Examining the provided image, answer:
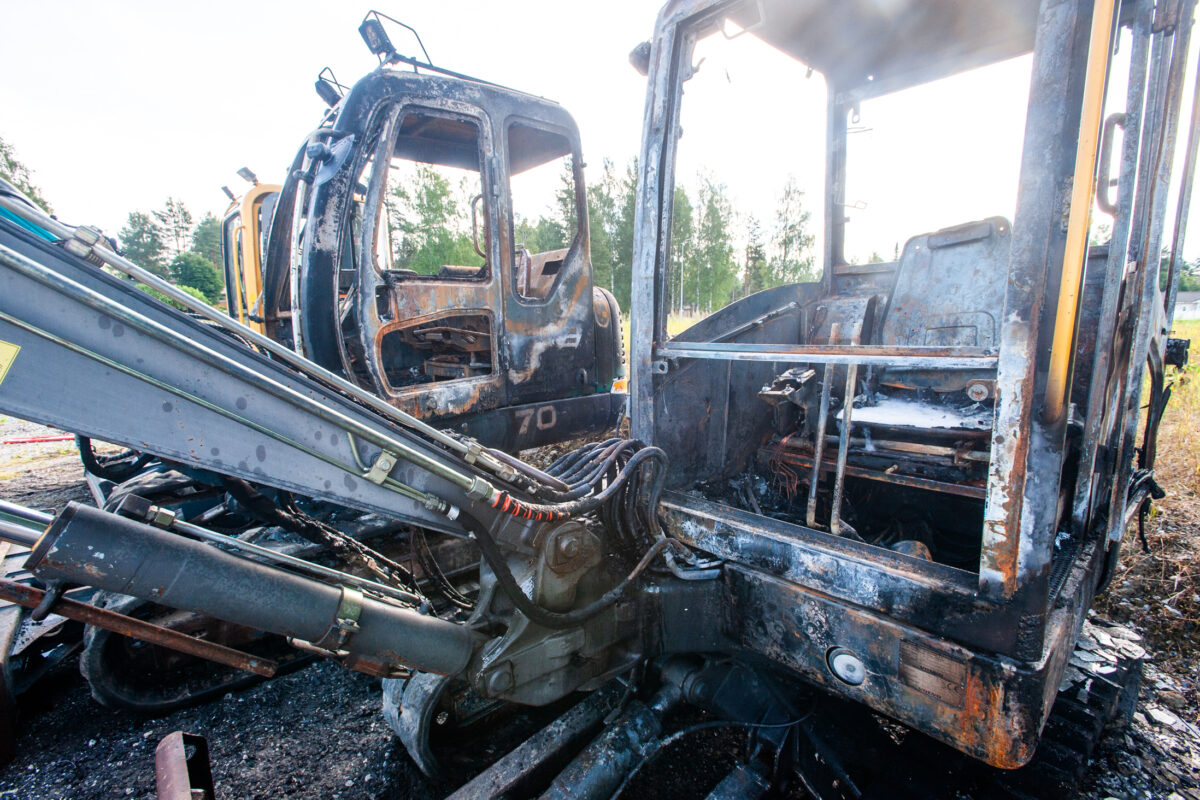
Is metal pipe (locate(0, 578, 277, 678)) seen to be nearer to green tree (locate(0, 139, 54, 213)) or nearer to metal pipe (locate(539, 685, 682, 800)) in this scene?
metal pipe (locate(539, 685, 682, 800))

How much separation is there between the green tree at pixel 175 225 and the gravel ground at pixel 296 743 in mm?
62695

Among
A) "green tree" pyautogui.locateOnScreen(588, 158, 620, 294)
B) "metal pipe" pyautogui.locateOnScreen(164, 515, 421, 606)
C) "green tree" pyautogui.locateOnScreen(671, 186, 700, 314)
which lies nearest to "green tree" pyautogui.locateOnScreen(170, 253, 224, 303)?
"green tree" pyautogui.locateOnScreen(588, 158, 620, 294)

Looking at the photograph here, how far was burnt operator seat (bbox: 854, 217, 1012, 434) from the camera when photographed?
2709 mm

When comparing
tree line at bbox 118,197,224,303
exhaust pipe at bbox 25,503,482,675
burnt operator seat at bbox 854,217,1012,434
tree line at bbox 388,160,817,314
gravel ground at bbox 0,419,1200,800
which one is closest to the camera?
exhaust pipe at bbox 25,503,482,675

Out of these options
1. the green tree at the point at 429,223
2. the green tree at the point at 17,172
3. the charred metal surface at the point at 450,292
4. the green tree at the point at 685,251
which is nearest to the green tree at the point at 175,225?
the green tree at the point at 17,172

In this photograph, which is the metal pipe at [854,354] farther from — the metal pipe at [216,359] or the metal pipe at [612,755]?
the metal pipe at [612,755]

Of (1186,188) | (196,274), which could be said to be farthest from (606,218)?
(1186,188)

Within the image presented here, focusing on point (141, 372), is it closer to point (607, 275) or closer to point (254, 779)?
point (254, 779)

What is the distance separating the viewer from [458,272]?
5012mm

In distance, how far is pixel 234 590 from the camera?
133cm

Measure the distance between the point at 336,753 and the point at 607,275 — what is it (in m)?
30.0

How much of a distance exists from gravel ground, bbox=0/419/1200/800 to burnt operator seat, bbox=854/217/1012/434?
1442 mm

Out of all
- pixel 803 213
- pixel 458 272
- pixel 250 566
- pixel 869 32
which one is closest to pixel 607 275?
pixel 803 213

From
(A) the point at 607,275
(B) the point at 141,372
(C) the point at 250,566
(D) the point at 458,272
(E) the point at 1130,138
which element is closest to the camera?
(B) the point at 141,372
